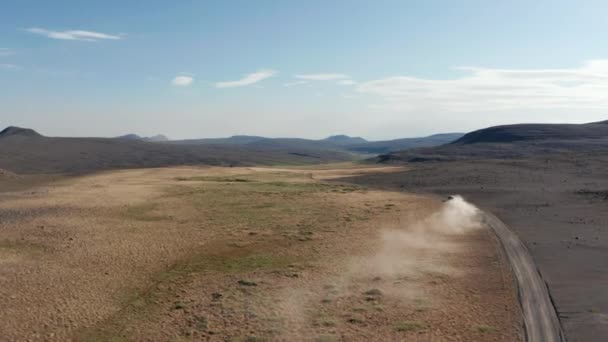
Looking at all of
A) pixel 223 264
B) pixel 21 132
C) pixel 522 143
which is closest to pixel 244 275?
pixel 223 264

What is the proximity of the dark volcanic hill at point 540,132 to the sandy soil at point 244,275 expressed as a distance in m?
116

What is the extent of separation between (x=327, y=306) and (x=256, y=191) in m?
41.2

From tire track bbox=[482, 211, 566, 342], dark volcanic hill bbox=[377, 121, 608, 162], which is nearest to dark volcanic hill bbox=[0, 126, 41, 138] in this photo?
dark volcanic hill bbox=[377, 121, 608, 162]

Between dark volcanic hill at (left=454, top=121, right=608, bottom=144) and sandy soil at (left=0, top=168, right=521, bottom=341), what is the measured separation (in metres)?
116

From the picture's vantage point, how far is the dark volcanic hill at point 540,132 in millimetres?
137250

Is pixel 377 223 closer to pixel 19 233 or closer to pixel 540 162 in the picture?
pixel 19 233

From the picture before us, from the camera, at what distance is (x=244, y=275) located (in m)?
26.1

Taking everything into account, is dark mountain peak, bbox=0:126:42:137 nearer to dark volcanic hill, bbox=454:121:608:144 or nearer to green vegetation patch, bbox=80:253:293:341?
green vegetation patch, bbox=80:253:293:341

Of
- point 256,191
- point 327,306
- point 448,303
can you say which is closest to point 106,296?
point 327,306

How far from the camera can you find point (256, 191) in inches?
2429

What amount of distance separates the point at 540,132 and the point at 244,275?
488 ft

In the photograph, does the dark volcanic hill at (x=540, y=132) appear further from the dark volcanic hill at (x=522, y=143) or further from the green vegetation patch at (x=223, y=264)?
the green vegetation patch at (x=223, y=264)

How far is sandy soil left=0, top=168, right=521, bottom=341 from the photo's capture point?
19312 mm

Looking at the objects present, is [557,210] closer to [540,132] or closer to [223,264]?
[223,264]
